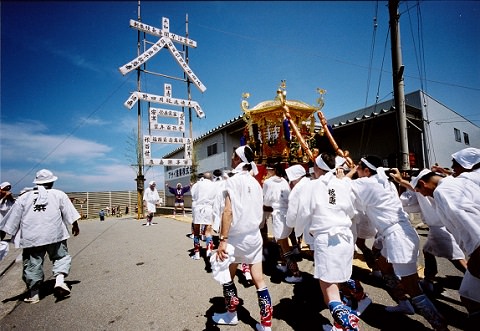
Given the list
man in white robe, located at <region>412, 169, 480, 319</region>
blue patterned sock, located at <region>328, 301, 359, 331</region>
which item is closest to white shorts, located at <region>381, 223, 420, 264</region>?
man in white robe, located at <region>412, 169, 480, 319</region>

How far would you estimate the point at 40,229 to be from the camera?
3854mm

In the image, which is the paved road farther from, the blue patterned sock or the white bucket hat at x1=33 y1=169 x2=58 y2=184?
the white bucket hat at x1=33 y1=169 x2=58 y2=184

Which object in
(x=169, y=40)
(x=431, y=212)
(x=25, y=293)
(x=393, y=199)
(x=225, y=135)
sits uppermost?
(x=169, y=40)

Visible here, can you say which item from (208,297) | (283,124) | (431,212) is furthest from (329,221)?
(283,124)

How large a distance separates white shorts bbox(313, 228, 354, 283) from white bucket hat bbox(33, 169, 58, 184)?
471 cm

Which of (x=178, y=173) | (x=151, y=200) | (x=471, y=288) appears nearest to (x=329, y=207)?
(x=471, y=288)

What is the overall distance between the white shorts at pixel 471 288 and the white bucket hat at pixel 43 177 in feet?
20.3

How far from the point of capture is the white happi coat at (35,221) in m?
3.81

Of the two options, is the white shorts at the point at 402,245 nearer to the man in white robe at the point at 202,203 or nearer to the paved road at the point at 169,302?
the paved road at the point at 169,302

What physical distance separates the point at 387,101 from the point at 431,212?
12.9 metres

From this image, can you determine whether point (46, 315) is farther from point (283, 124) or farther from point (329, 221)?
point (283, 124)

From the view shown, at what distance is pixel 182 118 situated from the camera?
48.8ft

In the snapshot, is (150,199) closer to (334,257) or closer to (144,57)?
(144,57)

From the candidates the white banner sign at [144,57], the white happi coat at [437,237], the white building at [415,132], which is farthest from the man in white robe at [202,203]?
the white banner sign at [144,57]
